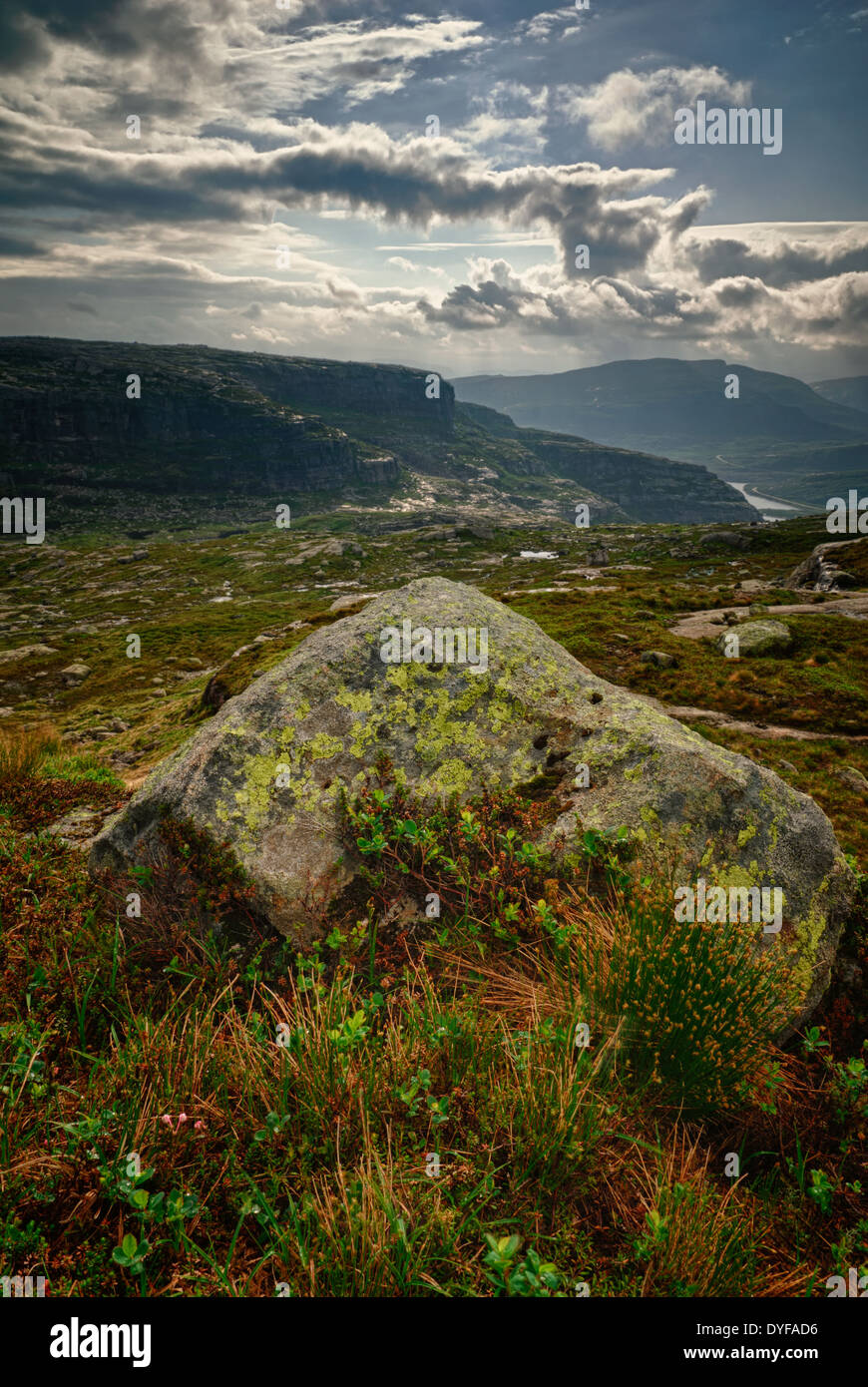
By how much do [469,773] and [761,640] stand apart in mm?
18716

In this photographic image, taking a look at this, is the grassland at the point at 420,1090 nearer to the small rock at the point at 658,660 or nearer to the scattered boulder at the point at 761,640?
the small rock at the point at 658,660

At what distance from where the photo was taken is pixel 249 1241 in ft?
10.3

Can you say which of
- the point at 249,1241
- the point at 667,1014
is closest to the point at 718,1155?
the point at 667,1014

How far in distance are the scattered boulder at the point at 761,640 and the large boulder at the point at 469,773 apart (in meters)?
15.8

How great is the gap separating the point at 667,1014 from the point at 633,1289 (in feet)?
4.89

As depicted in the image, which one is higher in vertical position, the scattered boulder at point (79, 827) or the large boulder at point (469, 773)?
the large boulder at point (469, 773)

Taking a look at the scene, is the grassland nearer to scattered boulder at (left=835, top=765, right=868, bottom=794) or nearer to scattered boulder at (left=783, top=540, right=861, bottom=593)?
scattered boulder at (left=835, top=765, right=868, bottom=794)

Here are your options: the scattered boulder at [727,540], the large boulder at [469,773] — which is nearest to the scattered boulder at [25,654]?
the large boulder at [469,773]

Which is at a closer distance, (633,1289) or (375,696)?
(633,1289)

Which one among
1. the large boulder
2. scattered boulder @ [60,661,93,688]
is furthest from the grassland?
scattered boulder @ [60,661,93,688]

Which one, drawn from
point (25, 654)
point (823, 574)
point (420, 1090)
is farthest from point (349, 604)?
point (25, 654)

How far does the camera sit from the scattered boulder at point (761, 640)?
68.9ft

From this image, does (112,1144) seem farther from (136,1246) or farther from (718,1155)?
(718,1155)
